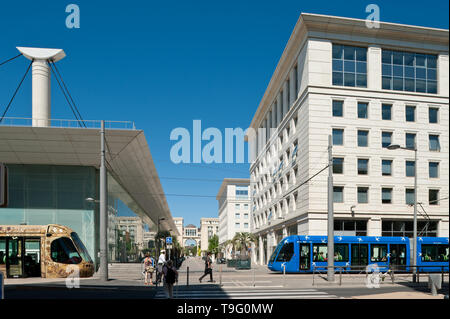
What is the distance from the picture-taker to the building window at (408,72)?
141 feet

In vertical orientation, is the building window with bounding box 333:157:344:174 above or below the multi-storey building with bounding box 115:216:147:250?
above

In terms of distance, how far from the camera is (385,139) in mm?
42344

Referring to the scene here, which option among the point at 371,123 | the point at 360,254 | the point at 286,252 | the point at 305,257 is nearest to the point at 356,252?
the point at 360,254

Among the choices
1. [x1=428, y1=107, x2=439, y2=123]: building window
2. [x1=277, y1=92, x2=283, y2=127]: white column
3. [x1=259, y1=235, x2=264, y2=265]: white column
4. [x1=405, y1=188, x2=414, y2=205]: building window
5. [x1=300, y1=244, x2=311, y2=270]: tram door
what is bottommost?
[x1=259, y1=235, x2=264, y2=265]: white column

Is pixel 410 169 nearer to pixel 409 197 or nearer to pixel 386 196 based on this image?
pixel 409 197

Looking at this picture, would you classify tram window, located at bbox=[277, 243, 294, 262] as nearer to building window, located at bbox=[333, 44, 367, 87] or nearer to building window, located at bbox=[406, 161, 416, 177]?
building window, located at bbox=[406, 161, 416, 177]

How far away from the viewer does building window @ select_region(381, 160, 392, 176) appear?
42.2m

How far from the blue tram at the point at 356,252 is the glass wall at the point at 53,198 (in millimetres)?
15235

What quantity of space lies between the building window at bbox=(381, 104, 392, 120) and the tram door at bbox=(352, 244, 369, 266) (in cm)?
1608

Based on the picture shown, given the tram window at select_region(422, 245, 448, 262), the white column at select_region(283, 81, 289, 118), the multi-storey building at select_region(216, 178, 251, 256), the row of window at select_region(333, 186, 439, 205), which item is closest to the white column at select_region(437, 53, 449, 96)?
the row of window at select_region(333, 186, 439, 205)

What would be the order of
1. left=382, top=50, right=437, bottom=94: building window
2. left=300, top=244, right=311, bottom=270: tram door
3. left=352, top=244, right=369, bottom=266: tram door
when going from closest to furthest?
left=300, top=244, right=311, bottom=270: tram door → left=352, top=244, right=369, bottom=266: tram door → left=382, top=50, right=437, bottom=94: building window

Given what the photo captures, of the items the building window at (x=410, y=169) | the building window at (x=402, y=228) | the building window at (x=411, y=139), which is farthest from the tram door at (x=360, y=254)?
the building window at (x=411, y=139)
